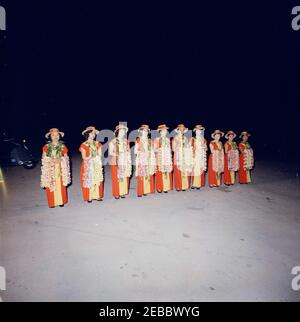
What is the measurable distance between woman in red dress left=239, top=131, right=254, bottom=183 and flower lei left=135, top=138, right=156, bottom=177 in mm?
3031

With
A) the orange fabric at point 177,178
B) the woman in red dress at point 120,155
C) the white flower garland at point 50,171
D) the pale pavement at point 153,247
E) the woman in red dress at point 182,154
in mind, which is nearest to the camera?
the pale pavement at point 153,247

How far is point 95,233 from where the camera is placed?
613 cm

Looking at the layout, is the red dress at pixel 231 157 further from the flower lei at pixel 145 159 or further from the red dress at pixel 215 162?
the flower lei at pixel 145 159

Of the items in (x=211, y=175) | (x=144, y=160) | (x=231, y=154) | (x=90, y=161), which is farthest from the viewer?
(x=211, y=175)

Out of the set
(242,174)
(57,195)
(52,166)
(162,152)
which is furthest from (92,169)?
(242,174)

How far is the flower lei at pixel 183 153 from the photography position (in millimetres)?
8461

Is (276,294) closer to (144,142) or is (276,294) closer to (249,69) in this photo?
(144,142)

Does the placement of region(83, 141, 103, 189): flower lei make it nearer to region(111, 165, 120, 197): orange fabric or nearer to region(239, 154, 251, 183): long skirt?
region(111, 165, 120, 197): orange fabric

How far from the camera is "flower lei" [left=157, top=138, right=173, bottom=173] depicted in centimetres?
832

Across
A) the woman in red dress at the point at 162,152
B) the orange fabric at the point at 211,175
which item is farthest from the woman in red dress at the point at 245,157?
the woman in red dress at the point at 162,152

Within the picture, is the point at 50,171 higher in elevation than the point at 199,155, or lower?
lower

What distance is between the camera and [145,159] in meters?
8.00

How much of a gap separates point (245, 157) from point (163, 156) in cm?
280

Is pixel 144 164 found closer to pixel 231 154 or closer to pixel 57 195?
pixel 57 195
